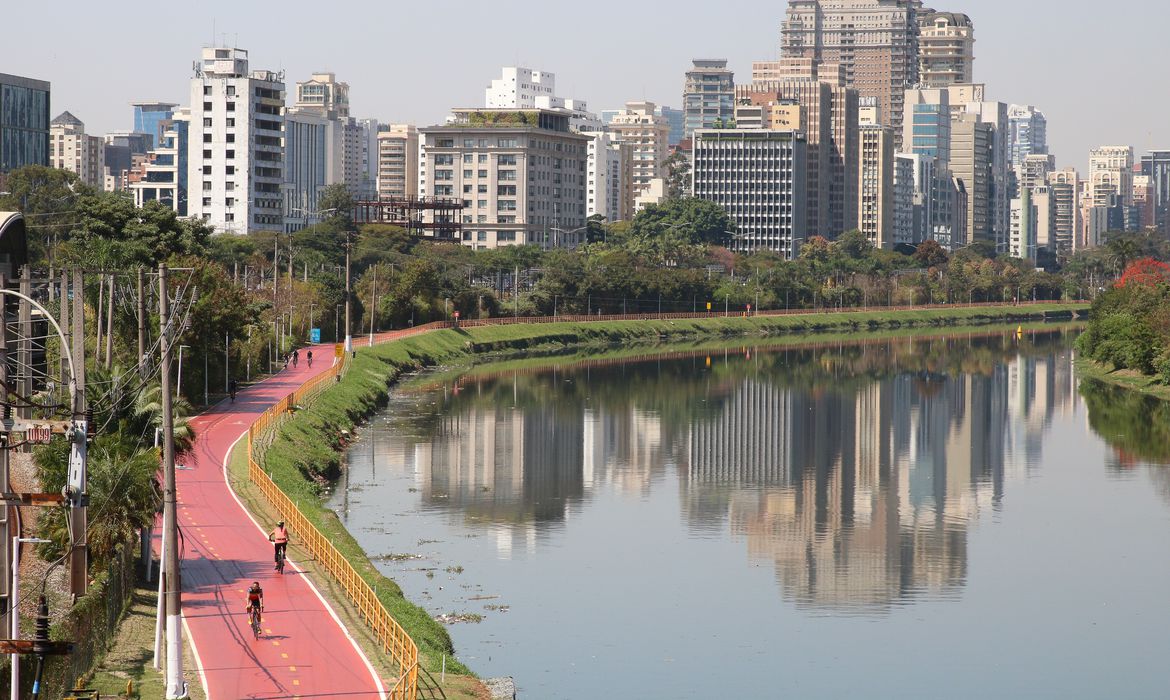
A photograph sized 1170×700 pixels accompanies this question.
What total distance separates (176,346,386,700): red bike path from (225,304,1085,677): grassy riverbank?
6.05 feet

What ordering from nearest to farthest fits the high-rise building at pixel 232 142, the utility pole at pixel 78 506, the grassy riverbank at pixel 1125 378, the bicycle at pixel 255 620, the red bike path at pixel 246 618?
the utility pole at pixel 78 506, the red bike path at pixel 246 618, the bicycle at pixel 255 620, the grassy riverbank at pixel 1125 378, the high-rise building at pixel 232 142

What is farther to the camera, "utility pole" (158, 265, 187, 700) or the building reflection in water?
the building reflection in water

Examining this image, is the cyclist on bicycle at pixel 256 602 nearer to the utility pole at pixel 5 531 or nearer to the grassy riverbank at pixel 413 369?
the grassy riverbank at pixel 413 369

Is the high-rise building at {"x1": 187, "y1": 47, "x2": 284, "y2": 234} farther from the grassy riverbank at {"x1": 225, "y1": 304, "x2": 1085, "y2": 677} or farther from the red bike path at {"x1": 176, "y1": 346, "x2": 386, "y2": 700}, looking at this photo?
the red bike path at {"x1": 176, "y1": 346, "x2": 386, "y2": 700}

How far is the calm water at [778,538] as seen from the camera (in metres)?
43.0

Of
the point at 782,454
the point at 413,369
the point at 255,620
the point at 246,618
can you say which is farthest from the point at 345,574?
the point at 413,369

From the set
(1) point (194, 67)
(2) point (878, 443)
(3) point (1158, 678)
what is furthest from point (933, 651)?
(1) point (194, 67)

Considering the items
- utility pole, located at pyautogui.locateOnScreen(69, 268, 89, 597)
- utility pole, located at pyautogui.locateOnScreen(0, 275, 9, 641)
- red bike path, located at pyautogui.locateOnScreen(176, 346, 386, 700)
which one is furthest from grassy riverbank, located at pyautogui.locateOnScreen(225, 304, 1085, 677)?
utility pole, located at pyautogui.locateOnScreen(0, 275, 9, 641)

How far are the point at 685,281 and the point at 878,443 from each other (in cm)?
9585

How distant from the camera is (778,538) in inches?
2339

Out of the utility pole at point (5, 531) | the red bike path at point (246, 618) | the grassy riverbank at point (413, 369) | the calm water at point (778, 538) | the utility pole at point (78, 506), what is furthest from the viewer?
the grassy riverbank at point (413, 369)

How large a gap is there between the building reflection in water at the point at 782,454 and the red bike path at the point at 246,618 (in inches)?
404

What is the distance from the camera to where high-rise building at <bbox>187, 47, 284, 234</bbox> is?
623 feet

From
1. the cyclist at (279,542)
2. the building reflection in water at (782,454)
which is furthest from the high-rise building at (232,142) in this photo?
the cyclist at (279,542)
